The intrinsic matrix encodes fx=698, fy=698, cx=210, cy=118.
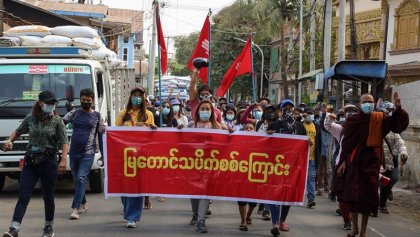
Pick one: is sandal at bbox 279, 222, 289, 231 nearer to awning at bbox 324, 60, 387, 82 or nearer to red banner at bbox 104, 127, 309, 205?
red banner at bbox 104, 127, 309, 205

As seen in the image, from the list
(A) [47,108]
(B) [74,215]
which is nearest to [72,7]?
(B) [74,215]

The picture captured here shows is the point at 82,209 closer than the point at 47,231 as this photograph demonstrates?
No

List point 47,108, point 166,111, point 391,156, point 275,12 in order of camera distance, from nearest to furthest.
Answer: point 47,108 → point 391,156 → point 166,111 → point 275,12

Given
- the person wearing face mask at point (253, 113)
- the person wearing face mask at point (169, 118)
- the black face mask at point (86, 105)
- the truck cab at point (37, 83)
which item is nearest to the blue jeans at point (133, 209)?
the black face mask at point (86, 105)

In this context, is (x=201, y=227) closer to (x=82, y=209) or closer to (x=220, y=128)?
(x=220, y=128)

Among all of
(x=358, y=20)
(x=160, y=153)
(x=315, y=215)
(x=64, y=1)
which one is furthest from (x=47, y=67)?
(x=64, y=1)

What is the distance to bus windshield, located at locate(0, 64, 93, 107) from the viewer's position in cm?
1228

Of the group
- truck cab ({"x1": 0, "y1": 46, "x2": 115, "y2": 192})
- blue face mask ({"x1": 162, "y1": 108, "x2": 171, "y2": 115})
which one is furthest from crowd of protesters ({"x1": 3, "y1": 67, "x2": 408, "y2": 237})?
blue face mask ({"x1": 162, "y1": 108, "x2": 171, "y2": 115})

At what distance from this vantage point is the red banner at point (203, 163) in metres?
8.96

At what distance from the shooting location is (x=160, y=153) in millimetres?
9078

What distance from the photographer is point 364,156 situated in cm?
838

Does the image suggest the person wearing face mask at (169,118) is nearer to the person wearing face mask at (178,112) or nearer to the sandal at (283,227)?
the person wearing face mask at (178,112)

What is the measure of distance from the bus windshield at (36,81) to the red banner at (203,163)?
3.66m

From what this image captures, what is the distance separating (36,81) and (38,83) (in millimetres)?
50
